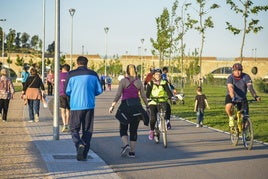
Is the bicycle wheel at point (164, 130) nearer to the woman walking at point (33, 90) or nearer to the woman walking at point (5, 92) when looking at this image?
the woman walking at point (33, 90)

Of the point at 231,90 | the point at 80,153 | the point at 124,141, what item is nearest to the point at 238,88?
the point at 231,90

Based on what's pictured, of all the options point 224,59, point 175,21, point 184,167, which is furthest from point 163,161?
point 224,59

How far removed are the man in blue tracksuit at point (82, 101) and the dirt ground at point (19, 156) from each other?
853 mm

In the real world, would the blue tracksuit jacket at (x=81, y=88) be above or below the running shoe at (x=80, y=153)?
above

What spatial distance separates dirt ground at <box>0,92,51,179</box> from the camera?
868 centimetres

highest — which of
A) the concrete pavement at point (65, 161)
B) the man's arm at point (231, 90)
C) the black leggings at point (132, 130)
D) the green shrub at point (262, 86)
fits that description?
the man's arm at point (231, 90)

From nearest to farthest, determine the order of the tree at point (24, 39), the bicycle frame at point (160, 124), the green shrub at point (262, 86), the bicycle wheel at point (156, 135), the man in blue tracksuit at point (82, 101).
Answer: the man in blue tracksuit at point (82, 101) < the bicycle frame at point (160, 124) < the bicycle wheel at point (156, 135) < the green shrub at point (262, 86) < the tree at point (24, 39)

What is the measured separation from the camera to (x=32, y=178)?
825 cm

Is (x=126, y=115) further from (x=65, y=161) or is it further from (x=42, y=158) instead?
(x=42, y=158)

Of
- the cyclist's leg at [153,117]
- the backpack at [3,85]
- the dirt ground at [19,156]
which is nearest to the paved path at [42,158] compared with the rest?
the dirt ground at [19,156]

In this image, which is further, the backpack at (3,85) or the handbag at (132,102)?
the backpack at (3,85)

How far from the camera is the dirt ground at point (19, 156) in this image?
8.68m

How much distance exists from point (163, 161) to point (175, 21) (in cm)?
3503

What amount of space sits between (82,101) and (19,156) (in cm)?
157
